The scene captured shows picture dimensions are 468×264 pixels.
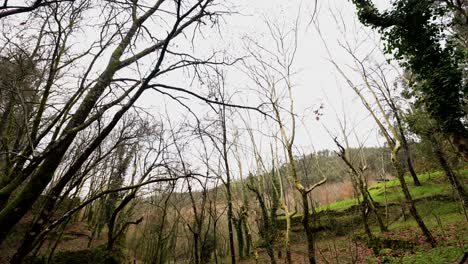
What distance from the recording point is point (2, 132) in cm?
638

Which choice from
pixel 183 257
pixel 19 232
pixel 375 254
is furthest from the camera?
pixel 183 257

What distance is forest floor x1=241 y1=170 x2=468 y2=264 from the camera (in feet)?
25.6

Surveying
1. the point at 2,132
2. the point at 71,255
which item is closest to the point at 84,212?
the point at 71,255

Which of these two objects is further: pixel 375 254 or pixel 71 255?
pixel 71 255

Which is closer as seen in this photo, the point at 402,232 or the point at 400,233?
the point at 400,233

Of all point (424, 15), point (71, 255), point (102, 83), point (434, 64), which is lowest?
point (71, 255)

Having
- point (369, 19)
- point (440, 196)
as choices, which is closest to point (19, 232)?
point (369, 19)

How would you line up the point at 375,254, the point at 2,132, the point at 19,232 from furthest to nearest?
the point at 19,232 → the point at 375,254 → the point at 2,132

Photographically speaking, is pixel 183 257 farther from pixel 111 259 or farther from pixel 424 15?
pixel 424 15

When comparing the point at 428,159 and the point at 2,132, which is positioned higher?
the point at 2,132

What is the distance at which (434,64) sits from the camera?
7.82 meters

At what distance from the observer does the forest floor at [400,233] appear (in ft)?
25.6

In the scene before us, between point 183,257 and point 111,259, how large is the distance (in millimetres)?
13064

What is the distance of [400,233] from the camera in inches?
458
